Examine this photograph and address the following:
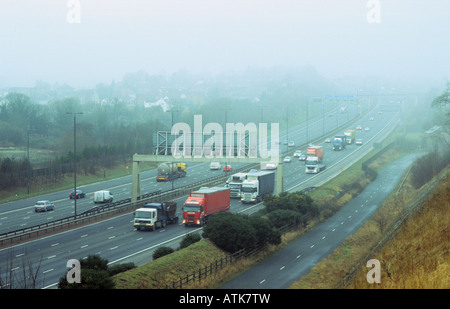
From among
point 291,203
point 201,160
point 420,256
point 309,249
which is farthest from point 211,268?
point 201,160

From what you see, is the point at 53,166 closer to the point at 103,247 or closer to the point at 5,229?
the point at 5,229

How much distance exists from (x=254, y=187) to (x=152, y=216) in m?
16.4

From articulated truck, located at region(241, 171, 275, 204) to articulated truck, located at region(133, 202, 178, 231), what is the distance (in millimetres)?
13333

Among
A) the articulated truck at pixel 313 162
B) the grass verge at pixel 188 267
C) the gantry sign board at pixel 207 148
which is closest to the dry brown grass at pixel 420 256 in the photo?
the grass verge at pixel 188 267

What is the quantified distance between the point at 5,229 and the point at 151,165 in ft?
166

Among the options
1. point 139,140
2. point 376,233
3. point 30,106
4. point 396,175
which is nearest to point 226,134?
point 376,233

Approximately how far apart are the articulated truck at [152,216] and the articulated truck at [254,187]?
1333cm

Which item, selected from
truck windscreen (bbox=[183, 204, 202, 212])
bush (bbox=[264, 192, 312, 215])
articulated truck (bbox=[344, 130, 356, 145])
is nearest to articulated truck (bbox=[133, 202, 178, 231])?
truck windscreen (bbox=[183, 204, 202, 212])

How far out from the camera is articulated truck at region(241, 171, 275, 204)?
2228 inches

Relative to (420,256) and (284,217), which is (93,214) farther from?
(420,256)

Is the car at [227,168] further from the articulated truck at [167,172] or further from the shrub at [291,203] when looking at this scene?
the shrub at [291,203]

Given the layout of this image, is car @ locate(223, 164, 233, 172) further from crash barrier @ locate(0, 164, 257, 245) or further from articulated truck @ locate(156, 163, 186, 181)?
crash barrier @ locate(0, 164, 257, 245)

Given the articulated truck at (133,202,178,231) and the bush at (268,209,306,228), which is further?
the bush at (268,209,306,228)
